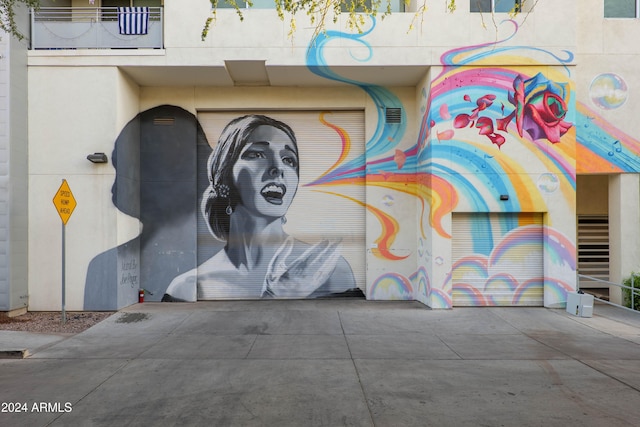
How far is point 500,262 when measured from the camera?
12.5 meters

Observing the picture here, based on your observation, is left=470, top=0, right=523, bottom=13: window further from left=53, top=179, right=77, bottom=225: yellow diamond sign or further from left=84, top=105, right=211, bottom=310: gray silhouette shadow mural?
left=53, top=179, right=77, bottom=225: yellow diamond sign

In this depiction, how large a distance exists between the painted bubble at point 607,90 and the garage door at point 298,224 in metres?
6.33

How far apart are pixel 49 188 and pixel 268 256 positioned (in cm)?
595

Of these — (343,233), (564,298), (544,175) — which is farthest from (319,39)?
(564,298)

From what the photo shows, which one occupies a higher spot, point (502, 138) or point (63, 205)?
point (502, 138)

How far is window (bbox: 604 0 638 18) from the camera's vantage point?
13.2m

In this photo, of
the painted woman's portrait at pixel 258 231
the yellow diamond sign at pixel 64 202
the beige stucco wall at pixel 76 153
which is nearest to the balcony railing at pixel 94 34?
the beige stucco wall at pixel 76 153

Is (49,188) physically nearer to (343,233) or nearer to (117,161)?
(117,161)

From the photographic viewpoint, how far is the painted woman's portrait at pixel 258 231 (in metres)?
13.7

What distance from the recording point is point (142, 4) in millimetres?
13555

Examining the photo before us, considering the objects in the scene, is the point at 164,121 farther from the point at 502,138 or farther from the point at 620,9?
the point at 620,9

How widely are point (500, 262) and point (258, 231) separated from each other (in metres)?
6.72

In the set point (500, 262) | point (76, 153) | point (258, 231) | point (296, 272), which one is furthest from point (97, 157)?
point (500, 262)

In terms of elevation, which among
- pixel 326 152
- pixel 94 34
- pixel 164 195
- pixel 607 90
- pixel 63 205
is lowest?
pixel 63 205
